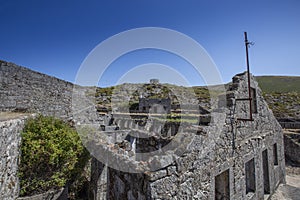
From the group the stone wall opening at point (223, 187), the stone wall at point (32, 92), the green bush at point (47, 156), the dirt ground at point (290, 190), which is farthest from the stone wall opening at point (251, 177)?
Result: the stone wall at point (32, 92)

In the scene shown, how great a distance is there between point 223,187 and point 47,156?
493cm

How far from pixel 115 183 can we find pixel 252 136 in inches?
219

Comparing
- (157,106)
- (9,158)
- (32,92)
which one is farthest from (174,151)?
(157,106)

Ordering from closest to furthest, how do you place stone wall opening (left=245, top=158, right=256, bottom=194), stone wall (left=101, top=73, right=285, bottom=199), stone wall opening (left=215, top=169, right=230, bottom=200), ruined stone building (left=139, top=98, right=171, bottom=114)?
stone wall (left=101, top=73, right=285, bottom=199) → stone wall opening (left=215, top=169, right=230, bottom=200) → stone wall opening (left=245, top=158, right=256, bottom=194) → ruined stone building (left=139, top=98, right=171, bottom=114)

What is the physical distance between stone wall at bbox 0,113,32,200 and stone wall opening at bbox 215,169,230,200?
5192mm

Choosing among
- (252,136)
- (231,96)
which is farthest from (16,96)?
(252,136)

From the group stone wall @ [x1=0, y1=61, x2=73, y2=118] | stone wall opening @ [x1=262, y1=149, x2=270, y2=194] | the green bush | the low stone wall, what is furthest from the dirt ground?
stone wall @ [x1=0, y1=61, x2=73, y2=118]

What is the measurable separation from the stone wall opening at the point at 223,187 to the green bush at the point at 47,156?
4.13 metres

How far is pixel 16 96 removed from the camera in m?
6.06

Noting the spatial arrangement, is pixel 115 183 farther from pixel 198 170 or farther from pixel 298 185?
pixel 298 185

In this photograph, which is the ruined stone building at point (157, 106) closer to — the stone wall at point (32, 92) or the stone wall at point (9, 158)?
the stone wall at point (32, 92)

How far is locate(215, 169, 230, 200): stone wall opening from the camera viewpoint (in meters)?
4.89

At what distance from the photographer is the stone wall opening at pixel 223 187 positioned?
4895mm

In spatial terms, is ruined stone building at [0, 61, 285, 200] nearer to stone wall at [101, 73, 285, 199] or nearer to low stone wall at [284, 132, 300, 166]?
stone wall at [101, 73, 285, 199]
